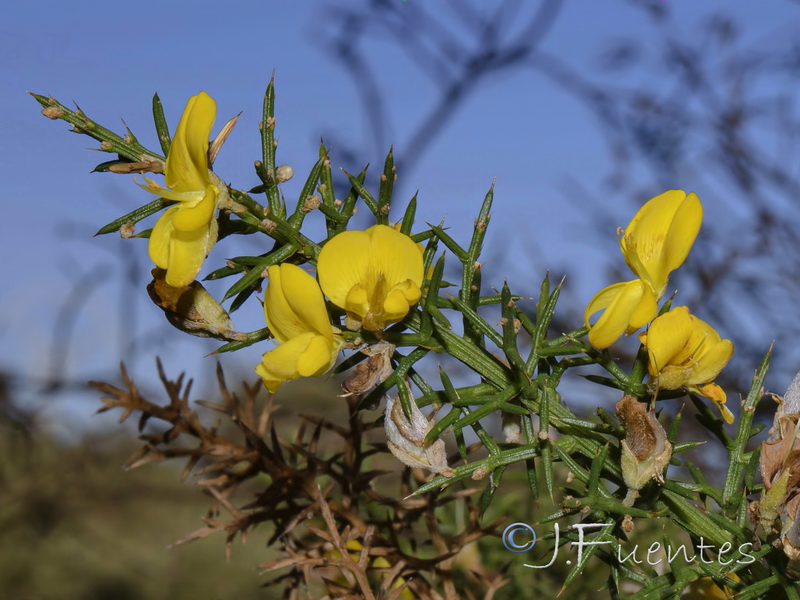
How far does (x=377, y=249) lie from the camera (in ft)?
1.31

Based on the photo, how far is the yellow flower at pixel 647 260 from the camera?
0.42m

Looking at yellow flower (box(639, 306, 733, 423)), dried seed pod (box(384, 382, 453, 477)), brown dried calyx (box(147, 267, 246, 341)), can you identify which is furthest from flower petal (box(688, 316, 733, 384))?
brown dried calyx (box(147, 267, 246, 341))

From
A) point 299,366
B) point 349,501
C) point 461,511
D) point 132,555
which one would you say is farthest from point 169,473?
point 299,366

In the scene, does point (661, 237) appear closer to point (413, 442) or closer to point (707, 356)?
point (707, 356)

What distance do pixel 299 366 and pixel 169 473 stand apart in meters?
1.73

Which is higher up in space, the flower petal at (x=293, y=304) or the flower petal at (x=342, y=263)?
the flower petal at (x=342, y=263)

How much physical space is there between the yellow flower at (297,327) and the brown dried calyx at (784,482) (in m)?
0.24

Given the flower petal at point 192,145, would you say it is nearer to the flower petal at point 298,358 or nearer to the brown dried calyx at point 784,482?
the flower petal at point 298,358

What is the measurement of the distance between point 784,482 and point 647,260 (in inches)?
5.5

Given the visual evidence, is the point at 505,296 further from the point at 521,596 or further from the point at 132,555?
the point at 132,555

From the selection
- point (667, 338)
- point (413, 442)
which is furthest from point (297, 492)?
point (667, 338)

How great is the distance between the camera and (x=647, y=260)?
0.45 metres

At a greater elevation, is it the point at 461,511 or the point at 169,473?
the point at 461,511

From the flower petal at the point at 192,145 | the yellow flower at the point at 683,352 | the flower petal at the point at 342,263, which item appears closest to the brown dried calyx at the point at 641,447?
the yellow flower at the point at 683,352
